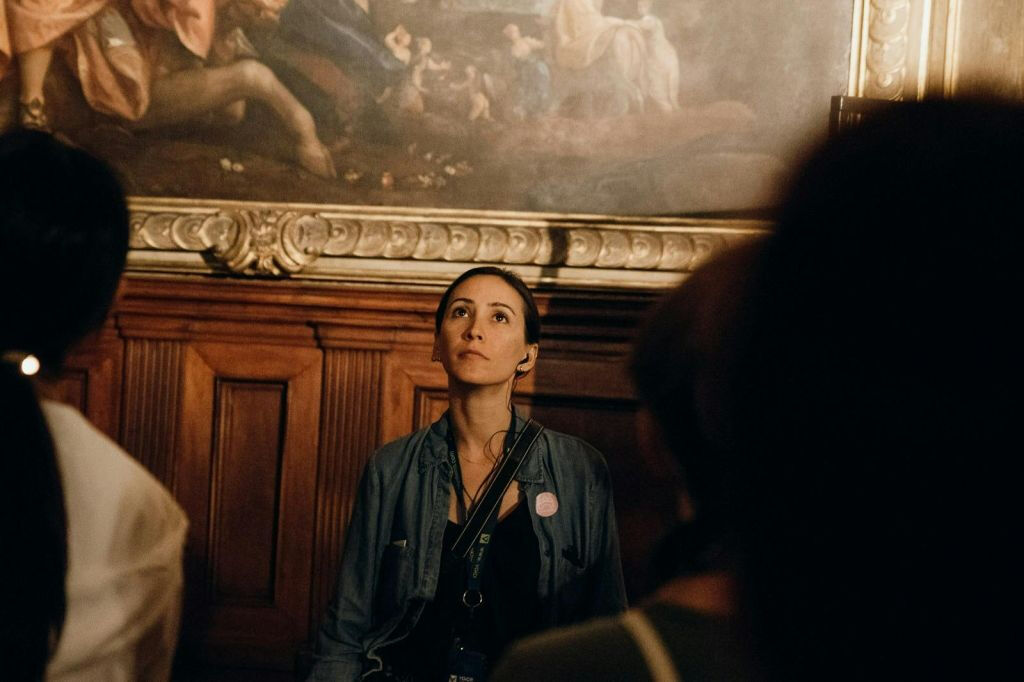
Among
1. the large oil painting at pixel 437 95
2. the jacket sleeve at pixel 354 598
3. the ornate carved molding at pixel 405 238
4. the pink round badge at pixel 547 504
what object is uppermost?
the large oil painting at pixel 437 95

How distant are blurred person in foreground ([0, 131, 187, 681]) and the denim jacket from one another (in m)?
1.33

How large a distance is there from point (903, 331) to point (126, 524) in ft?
3.39

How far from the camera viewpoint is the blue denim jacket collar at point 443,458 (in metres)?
2.75

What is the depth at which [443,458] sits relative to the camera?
9.17 feet

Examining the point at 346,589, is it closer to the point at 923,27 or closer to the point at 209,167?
the point at 209,167

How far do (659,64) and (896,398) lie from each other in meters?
3.02

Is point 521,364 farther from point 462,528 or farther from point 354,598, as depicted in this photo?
point 354,598

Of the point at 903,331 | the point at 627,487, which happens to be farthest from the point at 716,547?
the point at 627,487

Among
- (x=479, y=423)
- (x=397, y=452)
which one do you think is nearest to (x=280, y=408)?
(x=397, y=452)

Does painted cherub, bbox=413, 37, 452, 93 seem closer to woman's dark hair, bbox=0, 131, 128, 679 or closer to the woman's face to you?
the woman's face

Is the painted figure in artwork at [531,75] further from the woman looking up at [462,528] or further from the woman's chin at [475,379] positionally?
the woman's chin at [475,379]

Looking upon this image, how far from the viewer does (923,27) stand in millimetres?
3400

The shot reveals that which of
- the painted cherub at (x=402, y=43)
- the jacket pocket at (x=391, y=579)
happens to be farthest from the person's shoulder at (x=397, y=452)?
the painted cherub at (x=402, y=43)

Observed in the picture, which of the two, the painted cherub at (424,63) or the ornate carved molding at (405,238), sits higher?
the painted cherub at (424,63)
